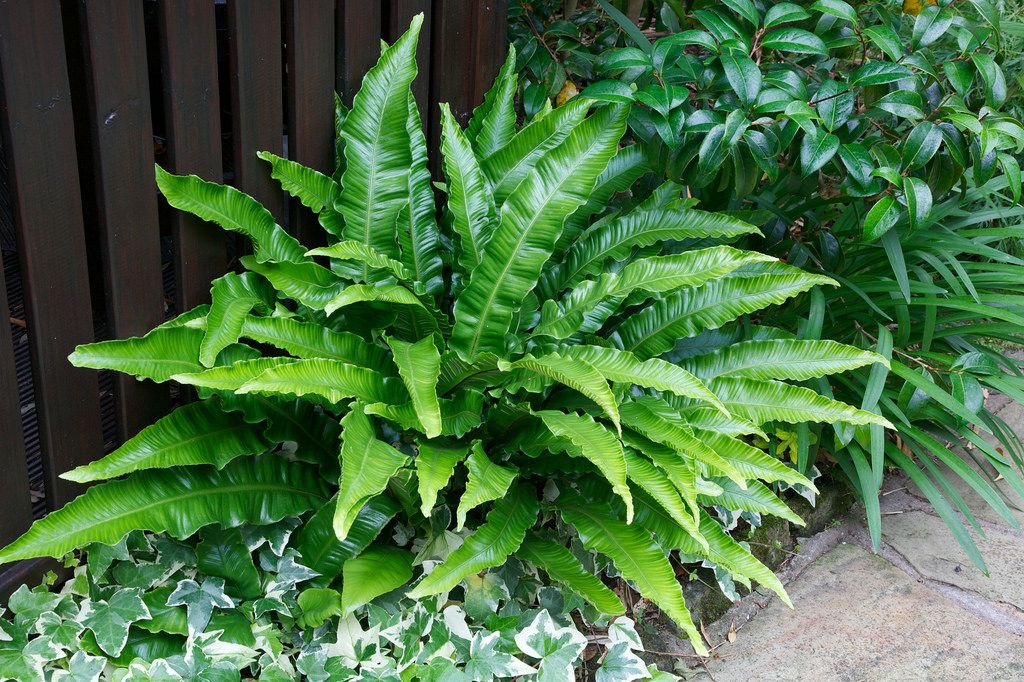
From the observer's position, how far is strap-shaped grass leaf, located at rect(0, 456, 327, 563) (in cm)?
171

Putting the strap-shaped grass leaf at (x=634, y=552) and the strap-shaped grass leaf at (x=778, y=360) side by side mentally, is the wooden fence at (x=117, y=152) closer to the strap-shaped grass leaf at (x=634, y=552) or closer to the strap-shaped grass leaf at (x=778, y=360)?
the strap-shaped grass leaf at (x=634, y=552)

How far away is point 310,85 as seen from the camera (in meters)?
2.12

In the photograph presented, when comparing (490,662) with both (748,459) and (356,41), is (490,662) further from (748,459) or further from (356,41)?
(356,41)

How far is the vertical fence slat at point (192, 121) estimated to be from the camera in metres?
1.78

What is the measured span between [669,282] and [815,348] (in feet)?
1.46

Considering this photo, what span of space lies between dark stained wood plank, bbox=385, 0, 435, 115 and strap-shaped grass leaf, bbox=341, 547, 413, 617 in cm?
120

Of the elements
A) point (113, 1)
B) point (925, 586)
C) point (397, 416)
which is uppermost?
point (113, 1)

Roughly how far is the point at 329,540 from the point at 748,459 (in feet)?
3.12

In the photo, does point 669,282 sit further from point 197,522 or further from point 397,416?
point 197,522

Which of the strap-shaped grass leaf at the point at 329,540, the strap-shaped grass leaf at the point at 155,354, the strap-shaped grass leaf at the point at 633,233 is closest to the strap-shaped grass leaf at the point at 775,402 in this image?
the strap-shaped grass leaf at the point at 633,233

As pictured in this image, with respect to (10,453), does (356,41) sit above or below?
above

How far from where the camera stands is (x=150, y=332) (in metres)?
1.82

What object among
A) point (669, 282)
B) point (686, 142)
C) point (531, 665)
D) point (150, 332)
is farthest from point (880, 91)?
point (150, 332)

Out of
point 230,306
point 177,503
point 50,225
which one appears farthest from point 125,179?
point 177,503
